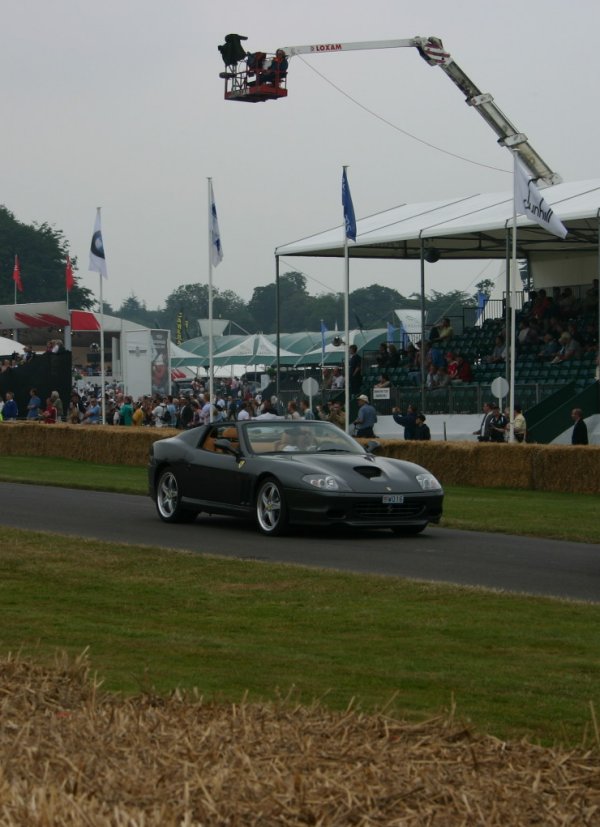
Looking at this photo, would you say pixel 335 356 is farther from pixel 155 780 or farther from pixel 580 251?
pixel 155 780

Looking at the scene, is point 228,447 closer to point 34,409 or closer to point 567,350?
point 567,350

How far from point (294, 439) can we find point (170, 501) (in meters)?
1.91

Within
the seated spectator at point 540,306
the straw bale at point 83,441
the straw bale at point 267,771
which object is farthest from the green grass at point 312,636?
the seated spectator at point 540,306

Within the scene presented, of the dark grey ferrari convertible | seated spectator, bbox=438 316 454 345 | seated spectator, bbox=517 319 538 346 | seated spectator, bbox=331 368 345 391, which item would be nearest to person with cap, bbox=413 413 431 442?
seated spectator, bbox=517 319 538 346

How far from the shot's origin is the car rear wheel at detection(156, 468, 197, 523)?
57.7ft

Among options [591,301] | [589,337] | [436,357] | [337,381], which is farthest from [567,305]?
[337,381]

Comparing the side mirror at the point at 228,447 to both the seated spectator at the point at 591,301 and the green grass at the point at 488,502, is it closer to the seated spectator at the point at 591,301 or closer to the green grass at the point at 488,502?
the green grass at the point at 488,502

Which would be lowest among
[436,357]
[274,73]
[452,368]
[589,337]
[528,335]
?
[452,368]

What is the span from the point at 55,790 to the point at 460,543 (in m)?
12.3

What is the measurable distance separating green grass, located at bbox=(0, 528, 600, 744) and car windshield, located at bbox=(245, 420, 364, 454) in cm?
423

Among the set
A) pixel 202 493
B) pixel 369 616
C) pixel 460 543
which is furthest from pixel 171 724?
pixel 202 493

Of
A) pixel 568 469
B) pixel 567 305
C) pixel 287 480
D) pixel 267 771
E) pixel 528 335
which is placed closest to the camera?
pixel 267 771

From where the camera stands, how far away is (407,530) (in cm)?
1683

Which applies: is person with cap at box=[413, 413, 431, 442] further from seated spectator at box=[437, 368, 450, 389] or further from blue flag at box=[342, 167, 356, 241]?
seated spectator at box=[437, 368, 450, 389]
